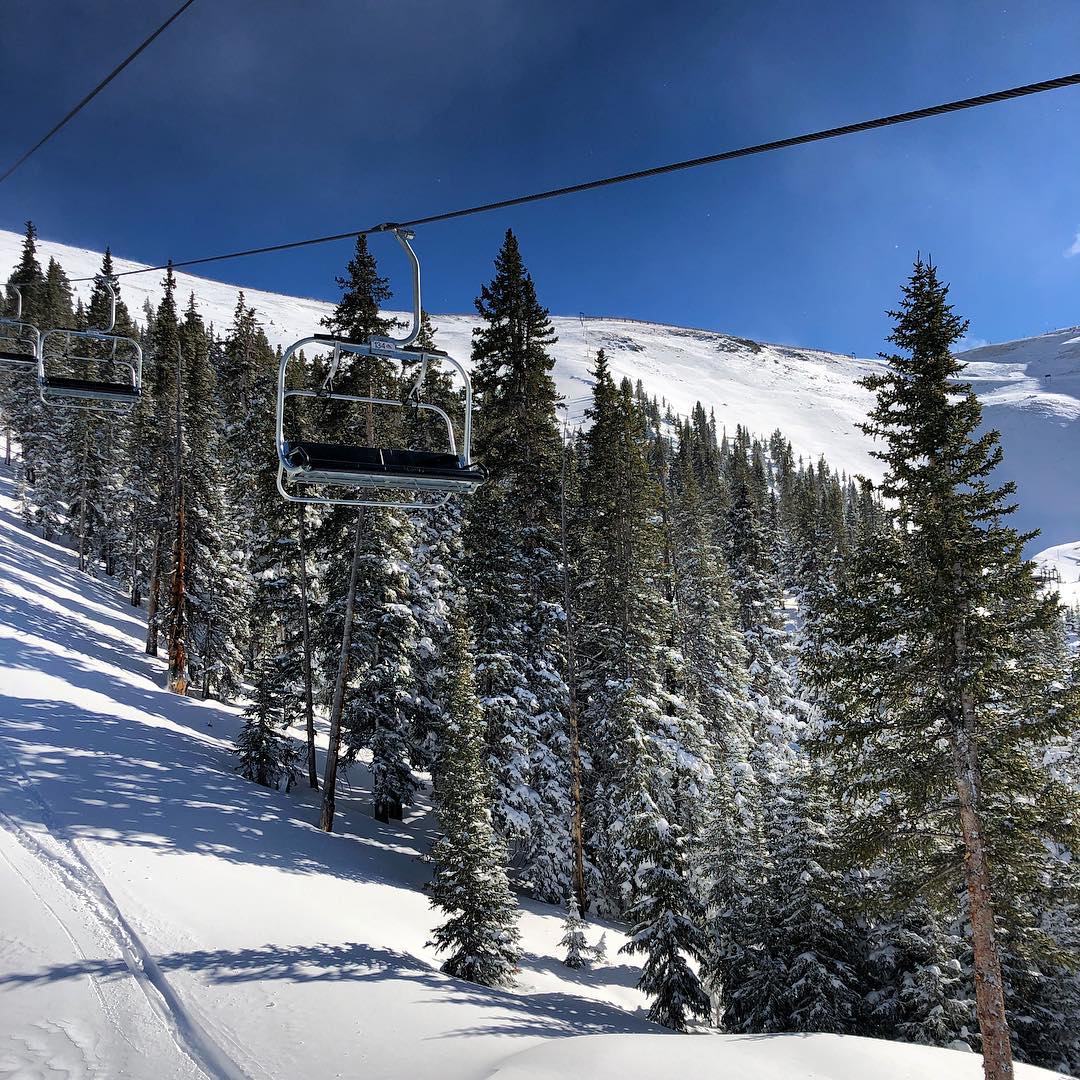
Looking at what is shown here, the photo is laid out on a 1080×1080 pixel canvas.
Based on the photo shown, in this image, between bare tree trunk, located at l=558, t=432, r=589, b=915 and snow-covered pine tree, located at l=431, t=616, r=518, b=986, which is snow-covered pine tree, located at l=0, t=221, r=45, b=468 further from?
snow-covered pine tree, located at l=431, t=616, r=518, b=986

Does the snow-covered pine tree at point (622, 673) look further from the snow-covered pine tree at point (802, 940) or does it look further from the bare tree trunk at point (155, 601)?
the bare tree trunk at point (155, 601)

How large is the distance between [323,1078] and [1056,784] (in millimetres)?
11545

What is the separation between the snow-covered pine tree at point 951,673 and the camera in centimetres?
1074

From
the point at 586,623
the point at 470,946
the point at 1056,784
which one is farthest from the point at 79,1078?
the point at 586,623

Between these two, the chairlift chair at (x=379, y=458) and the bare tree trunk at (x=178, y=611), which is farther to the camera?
the bare tree trunk at (x=178, y=611)

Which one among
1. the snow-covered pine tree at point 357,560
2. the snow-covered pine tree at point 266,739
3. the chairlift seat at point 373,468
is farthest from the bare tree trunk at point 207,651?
the chairlift seat at point 373,468

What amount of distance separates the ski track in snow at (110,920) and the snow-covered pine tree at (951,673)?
33.3 ft

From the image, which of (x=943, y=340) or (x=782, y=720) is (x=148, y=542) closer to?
(x=782, y=720)

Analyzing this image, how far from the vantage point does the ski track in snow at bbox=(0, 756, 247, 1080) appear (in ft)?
21.6

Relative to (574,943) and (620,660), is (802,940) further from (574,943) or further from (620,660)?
(620,660)

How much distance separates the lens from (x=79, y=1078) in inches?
227

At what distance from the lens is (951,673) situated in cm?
1123

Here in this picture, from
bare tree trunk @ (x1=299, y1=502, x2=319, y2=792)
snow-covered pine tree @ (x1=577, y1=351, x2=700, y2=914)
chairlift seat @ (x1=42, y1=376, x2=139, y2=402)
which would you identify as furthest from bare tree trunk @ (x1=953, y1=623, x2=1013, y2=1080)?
bare tree trunk @ (x1=299, y1=502, x2=319, y2=792)

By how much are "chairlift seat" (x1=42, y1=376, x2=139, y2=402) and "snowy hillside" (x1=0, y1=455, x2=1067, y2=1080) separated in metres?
6.29
